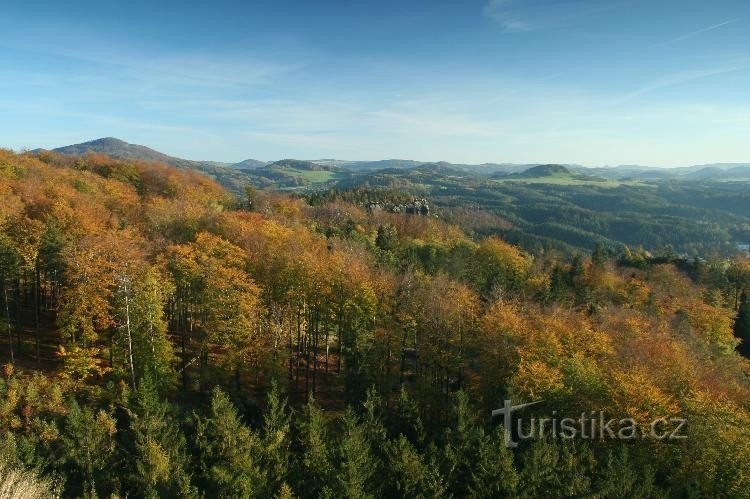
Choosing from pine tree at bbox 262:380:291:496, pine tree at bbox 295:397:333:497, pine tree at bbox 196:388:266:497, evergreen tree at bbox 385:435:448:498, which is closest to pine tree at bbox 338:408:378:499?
pine tree at bbox 295:397:333:497

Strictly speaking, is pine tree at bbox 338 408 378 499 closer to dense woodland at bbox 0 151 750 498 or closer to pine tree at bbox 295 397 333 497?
dense woodland at bbox 0 151 750 498

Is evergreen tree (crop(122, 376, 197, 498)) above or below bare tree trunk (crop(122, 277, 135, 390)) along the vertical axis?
below

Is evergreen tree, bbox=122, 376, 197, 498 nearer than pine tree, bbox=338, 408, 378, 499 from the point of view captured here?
No

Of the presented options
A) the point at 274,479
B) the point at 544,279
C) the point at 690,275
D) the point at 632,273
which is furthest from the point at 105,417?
the point at 690,275

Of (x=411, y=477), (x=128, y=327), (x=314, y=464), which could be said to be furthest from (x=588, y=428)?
(x=128, y=327)

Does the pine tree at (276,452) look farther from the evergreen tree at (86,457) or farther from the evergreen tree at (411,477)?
the evergreen tree at (86,457)

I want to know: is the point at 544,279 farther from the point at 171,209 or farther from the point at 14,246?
the point at 14,246

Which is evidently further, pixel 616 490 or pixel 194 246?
pixel 194 246
